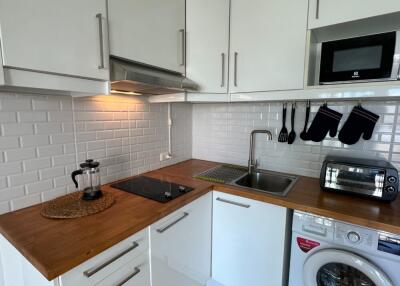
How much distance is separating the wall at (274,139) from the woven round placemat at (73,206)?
1.16 meters

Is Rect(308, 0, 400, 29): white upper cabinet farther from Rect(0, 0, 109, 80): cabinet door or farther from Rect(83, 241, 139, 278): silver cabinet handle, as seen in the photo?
Rect(83, 241, 139, 278): silver cabinet handle

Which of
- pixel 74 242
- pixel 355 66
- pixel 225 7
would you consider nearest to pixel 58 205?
pixel 74 242

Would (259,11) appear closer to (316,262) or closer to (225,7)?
(225,7)

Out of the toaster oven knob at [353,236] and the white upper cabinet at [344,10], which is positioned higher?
the white upper cabinet at [344,10]

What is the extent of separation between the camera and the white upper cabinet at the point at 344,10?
108cm

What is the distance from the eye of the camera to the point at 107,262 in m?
0.87

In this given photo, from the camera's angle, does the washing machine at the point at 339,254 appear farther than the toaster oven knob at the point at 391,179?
No

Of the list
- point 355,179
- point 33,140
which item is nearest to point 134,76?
point 33,140

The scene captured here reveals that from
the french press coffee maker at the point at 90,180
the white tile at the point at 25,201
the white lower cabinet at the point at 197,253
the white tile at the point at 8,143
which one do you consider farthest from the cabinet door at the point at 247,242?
the white tile at the point at 8,143

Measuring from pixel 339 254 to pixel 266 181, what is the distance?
77cm

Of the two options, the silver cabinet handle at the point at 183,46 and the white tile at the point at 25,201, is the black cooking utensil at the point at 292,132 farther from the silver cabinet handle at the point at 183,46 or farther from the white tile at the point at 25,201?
the white tile at the point at 25,201

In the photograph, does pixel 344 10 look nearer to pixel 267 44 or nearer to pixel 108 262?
pixel 267 44

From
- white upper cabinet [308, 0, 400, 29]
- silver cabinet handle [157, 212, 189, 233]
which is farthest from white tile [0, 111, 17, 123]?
white upper cabinet [308, 0, 400, 29]

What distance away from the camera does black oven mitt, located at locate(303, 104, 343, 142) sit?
5.01 feet
